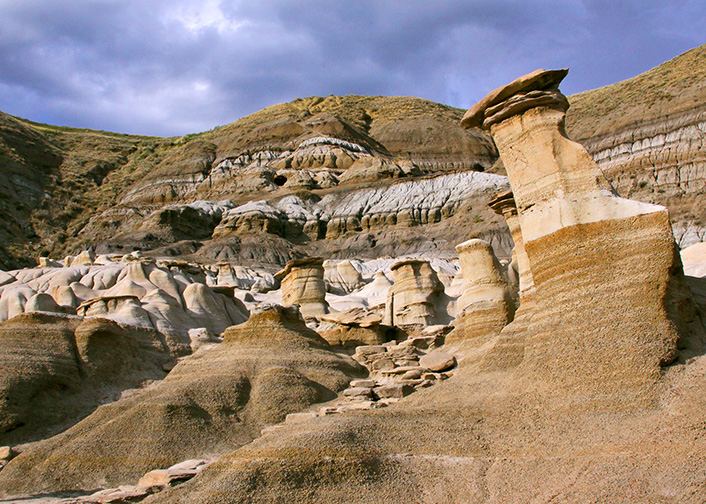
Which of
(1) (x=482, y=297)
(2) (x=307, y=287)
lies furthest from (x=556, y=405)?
(2) (x=307, y=287)

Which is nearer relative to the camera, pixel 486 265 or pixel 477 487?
pixel 477 487

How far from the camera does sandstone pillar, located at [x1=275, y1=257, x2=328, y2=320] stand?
2689 centimetres

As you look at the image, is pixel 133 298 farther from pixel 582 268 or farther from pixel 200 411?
pixel 582 268

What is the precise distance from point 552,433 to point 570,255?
310 cm

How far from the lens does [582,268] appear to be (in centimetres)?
959

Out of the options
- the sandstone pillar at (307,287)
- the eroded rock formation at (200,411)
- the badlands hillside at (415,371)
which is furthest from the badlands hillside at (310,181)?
the eroded rock formation at (200,411)

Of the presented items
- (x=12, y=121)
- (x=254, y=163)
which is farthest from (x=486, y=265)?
(x=12, y=121)

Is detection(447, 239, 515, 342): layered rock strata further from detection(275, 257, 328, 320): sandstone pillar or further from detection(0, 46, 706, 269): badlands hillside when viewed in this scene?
detection(0, 46, 706, 269): badlands hillside

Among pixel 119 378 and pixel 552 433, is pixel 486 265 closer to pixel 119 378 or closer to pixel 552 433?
pixel 552 433

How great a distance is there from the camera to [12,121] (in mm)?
97000

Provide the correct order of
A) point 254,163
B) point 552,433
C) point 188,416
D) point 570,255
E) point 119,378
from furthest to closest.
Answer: point 254,163 < point 119,378 < point 188,416 < point 570,255 < point 552,433

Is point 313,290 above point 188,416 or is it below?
above

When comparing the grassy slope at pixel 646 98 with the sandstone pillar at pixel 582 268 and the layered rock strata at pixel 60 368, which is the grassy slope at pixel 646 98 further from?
the layered rock strata at pixel 60 368

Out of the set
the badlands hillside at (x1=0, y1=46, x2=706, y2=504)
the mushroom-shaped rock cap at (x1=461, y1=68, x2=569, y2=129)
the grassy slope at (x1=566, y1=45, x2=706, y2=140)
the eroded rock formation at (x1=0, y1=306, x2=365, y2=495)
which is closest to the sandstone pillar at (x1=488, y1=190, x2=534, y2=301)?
the badlands hillside at (x1=0, y1=46, x2=706, y2=504)
